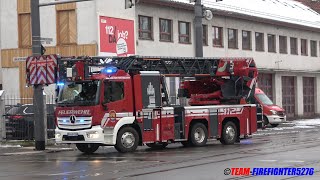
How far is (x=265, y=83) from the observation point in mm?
48688

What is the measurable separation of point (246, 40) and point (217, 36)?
3931 millimetres

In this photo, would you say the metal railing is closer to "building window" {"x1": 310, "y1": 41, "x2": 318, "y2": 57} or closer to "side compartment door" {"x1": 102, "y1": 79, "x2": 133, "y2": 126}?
"side compartment door" {"x1": 102, "y1": 79, "x2": 133, "y2": 126}

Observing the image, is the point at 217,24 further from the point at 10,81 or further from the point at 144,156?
the point at 144,156

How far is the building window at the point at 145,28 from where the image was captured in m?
36.6

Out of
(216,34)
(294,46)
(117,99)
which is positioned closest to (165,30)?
(216,34)

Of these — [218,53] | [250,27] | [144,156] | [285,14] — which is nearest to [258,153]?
[144,156]

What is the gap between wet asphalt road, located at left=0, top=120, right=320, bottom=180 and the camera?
14016 millimetres

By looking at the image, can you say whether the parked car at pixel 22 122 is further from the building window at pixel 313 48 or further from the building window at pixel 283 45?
the building window at pixel 313 48

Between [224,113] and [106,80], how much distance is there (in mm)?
5362

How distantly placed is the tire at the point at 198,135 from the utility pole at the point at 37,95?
5.62 metres

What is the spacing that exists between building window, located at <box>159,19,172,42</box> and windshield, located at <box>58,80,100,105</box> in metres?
17.8

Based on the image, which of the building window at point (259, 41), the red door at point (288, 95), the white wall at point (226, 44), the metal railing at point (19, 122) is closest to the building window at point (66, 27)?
the white wall at point (226, 44)

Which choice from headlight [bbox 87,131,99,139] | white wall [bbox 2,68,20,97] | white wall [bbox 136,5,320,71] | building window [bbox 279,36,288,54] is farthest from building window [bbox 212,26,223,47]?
headlight [bbox 87,131,99,139]

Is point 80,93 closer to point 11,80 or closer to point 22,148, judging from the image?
point 22,148
